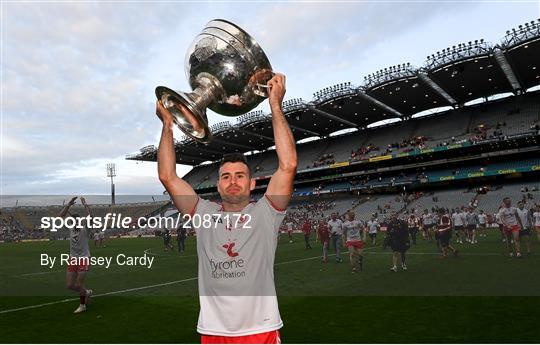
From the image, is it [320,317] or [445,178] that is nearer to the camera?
[320,317]

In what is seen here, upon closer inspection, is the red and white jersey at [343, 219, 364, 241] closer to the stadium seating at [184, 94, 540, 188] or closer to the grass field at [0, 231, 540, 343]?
the grass field at [0, 231, 540, 343]

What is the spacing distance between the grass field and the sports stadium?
4cm

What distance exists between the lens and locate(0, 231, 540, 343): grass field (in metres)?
5.84

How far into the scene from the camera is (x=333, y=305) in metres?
7.56

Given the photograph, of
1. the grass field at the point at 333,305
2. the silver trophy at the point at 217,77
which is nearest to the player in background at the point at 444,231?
the grass field at the point at 333,305

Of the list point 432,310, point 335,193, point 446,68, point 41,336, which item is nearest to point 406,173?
point 335,193

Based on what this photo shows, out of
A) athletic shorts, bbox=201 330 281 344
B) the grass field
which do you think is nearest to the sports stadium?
the grass field

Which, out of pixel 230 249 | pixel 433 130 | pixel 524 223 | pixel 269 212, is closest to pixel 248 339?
pixel 230 249

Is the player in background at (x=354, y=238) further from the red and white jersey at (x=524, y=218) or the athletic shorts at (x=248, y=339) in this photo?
the athletic shorts at (x=248, y=339)

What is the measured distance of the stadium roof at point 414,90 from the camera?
29984mm

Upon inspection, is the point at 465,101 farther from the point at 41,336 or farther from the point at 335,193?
the point at 41,336

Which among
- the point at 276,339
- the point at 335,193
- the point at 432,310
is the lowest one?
the point at 432,310

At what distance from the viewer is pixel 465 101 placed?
40812mm

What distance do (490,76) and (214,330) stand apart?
37.5 m
